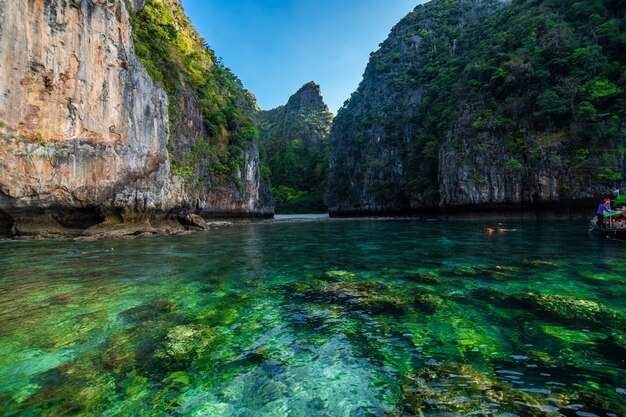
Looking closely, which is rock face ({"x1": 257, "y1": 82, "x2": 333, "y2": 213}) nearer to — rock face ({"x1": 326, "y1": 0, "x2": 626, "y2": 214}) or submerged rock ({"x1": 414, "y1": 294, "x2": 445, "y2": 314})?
rock face ({"x1": 326, "y1": 0, "x2": 626, "y2": 214})

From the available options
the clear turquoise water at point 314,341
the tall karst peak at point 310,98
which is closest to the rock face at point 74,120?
the clear turquoise water at point 314,341

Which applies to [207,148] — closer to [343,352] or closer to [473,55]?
[343,352]

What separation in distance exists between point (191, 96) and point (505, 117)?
33410 mm

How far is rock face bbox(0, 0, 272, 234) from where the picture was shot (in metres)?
15.6

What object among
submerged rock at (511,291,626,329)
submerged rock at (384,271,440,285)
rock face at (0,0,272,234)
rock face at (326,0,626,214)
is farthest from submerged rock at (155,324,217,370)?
rock face at (326,0,626,214)

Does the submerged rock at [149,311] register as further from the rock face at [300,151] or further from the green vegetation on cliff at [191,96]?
the rock face at [300,151]

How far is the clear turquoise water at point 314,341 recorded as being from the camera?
3.07m

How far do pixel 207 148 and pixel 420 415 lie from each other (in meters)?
34.5

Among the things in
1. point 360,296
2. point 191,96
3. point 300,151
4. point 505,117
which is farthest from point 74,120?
point 300,151

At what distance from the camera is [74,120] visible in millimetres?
17359

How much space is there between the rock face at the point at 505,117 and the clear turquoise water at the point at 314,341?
959 inches

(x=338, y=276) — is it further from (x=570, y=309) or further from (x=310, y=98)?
(x=310, y=98)

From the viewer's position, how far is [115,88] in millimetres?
19328

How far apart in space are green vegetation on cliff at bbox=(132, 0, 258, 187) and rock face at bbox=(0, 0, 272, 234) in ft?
13.3
